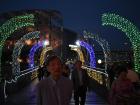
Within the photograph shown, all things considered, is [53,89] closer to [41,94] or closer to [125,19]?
[41,94]

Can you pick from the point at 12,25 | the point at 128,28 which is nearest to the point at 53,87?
the point at 128,28

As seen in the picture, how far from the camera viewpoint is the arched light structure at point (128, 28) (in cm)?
2361

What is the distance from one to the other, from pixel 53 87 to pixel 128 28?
701 inches

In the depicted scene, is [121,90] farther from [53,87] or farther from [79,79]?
[79,79]

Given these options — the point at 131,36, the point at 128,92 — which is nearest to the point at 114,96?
the point at 128,92

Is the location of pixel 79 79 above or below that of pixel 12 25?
below

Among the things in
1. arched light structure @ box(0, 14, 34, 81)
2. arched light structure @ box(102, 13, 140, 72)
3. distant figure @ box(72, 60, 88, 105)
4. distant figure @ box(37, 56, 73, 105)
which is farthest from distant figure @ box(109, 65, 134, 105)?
arched light structure @ box(0, 14, 34, 81)

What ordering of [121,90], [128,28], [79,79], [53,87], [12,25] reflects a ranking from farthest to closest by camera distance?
[12,25]
[128,28]
[79,79]
[121,90]
[53,87]

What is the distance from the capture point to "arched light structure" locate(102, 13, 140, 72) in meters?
23.6

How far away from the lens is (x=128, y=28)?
2412 centimetres

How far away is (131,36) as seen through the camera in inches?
946

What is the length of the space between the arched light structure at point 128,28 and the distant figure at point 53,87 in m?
16.8

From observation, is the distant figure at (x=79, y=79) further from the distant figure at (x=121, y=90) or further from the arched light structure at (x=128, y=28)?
the arched light structure at (x=128, y=28)

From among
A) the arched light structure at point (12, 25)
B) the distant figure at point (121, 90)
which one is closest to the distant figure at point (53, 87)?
the distant figure at point (121, 90)
